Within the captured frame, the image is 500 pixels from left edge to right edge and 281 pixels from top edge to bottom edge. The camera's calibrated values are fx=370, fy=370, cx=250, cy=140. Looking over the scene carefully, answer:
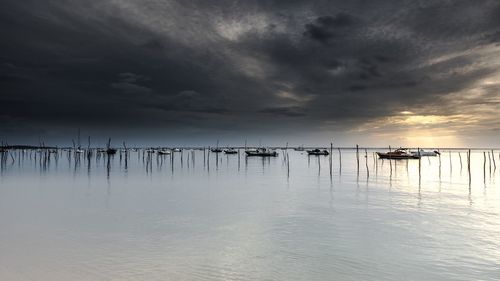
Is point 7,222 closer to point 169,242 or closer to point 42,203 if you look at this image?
point 42,203

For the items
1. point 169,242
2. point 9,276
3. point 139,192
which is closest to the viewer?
point 9,276

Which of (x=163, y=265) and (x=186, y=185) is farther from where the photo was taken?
(x=186, y=185)

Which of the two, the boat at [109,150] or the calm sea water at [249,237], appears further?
the boat at [109,150]

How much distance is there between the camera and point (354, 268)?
11719mm

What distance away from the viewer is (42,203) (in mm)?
24812

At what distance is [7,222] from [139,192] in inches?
510

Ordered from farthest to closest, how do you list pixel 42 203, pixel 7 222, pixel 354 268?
pixel 42 203
pixel 7 222
pixel 354 268

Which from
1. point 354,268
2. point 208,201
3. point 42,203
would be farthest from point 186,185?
point 354,268

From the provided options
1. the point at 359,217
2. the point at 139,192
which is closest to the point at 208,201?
the point at 139,192

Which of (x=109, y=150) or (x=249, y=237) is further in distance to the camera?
(x=109, y=150)

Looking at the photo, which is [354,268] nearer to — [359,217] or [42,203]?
[359,217]

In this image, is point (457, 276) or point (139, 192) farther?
point (139, 192)

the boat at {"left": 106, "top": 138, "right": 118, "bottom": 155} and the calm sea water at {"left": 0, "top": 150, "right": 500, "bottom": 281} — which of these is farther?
the boat at {"left": 106, "top": 138, "right": 118, "bottom": 155}

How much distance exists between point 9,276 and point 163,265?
4366 mm
